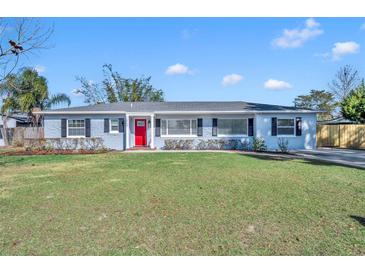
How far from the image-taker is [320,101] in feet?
147

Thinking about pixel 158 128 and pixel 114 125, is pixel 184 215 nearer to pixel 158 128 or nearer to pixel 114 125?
pixel 158 128

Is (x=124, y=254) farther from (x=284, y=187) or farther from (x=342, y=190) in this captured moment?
(x=342, y=190)

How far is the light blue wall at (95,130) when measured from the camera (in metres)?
19.0

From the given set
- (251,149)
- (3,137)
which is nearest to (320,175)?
(251,149)

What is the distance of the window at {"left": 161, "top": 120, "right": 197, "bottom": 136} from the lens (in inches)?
763

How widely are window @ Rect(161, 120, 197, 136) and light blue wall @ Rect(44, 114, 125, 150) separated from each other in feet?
9.99

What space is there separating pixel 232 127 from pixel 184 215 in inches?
595

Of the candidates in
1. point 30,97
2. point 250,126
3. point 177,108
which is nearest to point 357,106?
point 250,126

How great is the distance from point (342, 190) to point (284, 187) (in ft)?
4.34

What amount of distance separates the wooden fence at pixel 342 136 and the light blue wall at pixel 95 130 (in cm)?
1620

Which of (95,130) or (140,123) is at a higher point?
(140,123)

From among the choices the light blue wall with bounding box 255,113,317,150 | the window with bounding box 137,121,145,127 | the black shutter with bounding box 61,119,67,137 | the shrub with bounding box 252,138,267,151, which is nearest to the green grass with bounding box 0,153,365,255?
the shrub with bounding box 252,138,267,151

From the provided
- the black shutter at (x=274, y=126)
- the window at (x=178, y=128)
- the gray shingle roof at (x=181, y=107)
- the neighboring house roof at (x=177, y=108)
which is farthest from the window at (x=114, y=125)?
the black shutter at (x=274, y=126)

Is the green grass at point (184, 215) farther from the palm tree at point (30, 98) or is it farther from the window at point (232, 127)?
Answer: the palm tree at point (30, 98)
